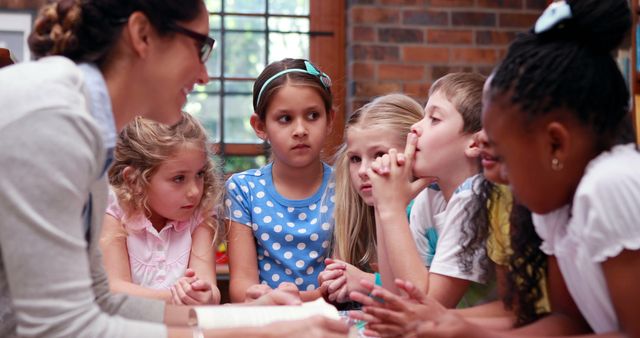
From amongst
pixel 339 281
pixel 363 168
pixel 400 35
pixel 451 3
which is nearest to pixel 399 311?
pixel 339 281

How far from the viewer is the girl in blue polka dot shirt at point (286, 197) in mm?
1972

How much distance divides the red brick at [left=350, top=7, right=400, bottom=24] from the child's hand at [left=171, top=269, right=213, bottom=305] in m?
2.26

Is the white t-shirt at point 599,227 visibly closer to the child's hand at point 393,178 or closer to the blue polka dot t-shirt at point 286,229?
the child's hand at point 393,178

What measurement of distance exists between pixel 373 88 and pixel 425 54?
312 mm

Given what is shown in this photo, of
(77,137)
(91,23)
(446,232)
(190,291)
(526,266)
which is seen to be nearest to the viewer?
(77,137)

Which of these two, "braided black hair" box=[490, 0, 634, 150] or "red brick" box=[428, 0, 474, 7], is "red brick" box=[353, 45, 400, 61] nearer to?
"red brick" box=[428, 0, 474, 7]

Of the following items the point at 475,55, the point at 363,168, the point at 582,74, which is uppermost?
the point at 475,55

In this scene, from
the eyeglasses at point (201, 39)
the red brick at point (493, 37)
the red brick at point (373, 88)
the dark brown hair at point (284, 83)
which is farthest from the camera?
the red brick at point (493, 37)

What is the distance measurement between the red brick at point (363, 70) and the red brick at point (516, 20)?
2.32 feet

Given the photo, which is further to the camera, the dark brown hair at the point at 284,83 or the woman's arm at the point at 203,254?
the dark brown hair at the point at 284,83

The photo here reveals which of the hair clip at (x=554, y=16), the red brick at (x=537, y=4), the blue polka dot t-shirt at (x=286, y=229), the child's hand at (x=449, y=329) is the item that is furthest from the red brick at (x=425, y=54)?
the child's hand at (x=449, y=329)

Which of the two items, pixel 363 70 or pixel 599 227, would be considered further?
pixel 363 70

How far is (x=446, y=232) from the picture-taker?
1.52 meters

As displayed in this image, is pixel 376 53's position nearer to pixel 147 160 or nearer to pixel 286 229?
pixel 286 229
